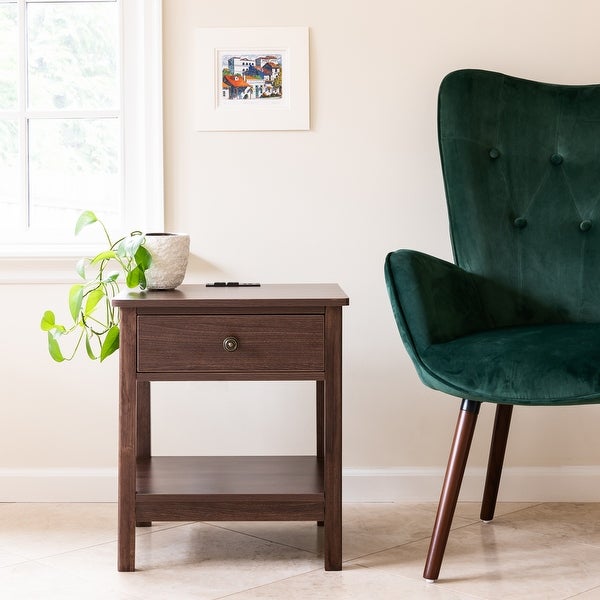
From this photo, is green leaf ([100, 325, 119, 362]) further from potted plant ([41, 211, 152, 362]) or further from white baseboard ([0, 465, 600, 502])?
white baseboard ([0, 465, 600, 502])

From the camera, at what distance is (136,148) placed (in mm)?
2275

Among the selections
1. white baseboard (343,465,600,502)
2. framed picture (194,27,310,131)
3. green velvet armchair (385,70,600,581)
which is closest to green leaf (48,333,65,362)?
framed picture (194,27,310,131)

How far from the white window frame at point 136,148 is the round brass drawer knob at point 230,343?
0.60 m

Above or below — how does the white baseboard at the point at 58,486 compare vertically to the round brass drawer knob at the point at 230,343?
below

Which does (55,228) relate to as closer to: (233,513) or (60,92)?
(60,92)

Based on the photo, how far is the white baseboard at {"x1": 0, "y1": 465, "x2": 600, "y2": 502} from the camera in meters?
2.28

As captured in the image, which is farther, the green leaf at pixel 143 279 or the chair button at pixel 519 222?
the chair button at pixel 519 222

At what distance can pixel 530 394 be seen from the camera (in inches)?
63.2

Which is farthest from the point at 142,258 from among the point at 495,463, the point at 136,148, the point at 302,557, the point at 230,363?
the point at 495,463

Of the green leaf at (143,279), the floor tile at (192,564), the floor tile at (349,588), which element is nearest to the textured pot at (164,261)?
the green leaf at (143,279)

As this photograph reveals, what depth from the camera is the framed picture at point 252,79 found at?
221 cm

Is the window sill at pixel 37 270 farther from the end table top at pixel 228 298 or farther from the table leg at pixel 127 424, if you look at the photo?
the table leg at pixel 127 424

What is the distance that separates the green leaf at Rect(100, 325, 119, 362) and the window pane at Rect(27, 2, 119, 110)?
0.63 meters

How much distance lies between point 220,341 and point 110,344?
0.42 m
